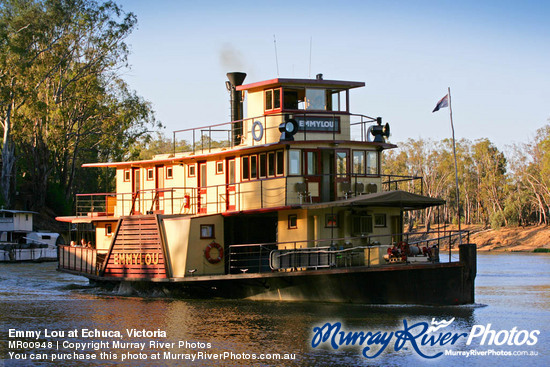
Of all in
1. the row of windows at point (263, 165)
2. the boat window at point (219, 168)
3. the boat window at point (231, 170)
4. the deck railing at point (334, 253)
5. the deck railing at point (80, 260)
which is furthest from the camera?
the deck railing at point (80, 260)

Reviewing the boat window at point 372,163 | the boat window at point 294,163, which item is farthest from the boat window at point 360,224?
the boat window at point 294,163

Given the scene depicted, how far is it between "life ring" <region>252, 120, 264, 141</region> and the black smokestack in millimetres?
2042

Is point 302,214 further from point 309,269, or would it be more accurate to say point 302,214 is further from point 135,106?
point 135,106

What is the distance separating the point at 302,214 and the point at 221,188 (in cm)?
353

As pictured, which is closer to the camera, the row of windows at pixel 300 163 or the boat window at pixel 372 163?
the row of windows at pixel 300 163

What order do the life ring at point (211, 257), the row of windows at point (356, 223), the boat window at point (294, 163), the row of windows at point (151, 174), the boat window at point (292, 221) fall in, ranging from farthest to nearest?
the row of windows at point (151, 174), the life ring at point (211, 257), the boat window at point (294, 163), the boat window at point (292, 221), the row of windows at point (356, 223)

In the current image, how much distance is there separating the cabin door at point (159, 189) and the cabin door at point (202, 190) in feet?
4.20

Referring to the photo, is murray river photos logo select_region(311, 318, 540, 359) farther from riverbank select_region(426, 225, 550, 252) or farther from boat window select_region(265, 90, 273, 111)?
riverbank select_region(426, 225, 550, 252)

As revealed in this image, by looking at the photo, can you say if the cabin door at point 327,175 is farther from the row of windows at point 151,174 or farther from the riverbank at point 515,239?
the riverbank at point 515,239

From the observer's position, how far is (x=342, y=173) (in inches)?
912

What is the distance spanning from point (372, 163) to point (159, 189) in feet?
23.5

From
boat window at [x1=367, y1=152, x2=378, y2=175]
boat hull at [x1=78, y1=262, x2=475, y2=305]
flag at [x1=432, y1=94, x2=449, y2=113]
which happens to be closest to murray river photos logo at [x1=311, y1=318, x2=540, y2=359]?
boat hull at [x1=78, y1=262, x2=475, y2=305]

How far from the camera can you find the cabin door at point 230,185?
24578 mm

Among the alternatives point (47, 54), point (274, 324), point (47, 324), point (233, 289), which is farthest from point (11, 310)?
point (47, 54)
